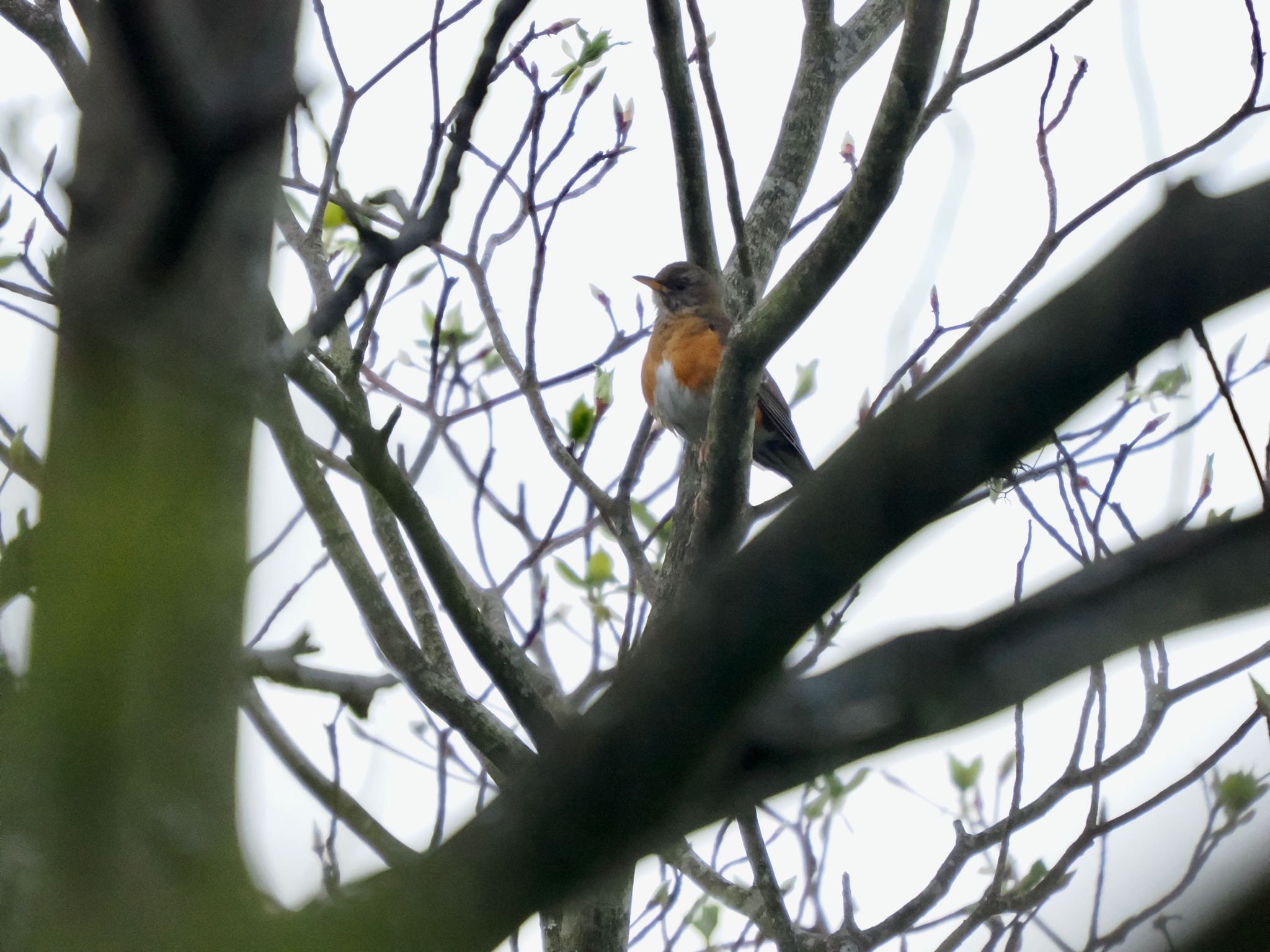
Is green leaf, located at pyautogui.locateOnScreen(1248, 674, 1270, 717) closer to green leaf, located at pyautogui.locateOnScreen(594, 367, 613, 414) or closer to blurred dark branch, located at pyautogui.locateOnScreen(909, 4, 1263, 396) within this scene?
blurred dark branch, located at pyautogui.locateOnScreen(909, 4, 1263, 396)

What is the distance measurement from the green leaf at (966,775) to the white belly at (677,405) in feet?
6.59

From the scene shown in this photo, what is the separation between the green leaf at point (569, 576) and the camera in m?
4.67

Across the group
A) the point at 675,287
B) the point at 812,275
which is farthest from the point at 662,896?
the point at 675,287

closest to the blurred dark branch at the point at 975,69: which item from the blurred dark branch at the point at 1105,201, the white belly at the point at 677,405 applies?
the blurred dark branch at the point at 1105,201

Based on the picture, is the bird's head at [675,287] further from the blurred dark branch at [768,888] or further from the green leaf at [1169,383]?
→ the blurred dark branch at [768,888]

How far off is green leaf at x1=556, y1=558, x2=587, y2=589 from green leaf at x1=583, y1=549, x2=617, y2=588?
0.09 feet

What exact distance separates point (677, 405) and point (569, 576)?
2.01 meters

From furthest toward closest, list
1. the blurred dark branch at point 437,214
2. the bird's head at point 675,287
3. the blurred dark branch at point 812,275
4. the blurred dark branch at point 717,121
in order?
the bird's head at point 675,287 → the blurred dark branch at point 717,121 → the blurred dark branch at point 812,275 → the blurred dark branch at point 437,214

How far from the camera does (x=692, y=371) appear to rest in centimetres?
671

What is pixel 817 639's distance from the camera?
12.0 feet

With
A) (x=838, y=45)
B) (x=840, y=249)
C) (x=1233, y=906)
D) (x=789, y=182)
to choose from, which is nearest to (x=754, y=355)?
(x=840, y=249)

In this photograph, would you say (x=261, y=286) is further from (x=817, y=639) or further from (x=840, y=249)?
(x=817, y=639)

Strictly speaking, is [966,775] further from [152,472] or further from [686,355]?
[152,472]

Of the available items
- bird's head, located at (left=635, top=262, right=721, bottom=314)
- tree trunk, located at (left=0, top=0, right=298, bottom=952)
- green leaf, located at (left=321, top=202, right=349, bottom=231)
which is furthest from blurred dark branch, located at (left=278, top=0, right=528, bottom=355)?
bird's head, located at (left=635, top=262, right=721, bottom=314)
